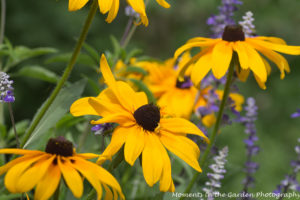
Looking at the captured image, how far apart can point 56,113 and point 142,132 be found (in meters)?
0.19

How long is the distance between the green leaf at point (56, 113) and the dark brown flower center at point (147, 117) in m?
0.14

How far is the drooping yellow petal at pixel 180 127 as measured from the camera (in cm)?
68

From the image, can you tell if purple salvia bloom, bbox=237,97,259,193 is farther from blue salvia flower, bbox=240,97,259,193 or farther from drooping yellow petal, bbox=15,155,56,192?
drooping yellow petal, bbox=15,155,56,192

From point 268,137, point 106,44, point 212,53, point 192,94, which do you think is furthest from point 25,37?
point 212,53

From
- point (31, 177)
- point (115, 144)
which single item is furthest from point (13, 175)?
point (115, 144)

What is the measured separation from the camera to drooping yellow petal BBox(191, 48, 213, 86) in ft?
2.38

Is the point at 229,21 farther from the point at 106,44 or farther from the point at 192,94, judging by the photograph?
the point at 106,44

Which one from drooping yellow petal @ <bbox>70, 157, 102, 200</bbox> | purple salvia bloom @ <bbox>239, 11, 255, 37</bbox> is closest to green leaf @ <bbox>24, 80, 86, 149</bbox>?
drooping yellow petal @ <bbox>70, 157, 102, 200</bbox>

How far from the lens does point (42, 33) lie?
11.6 ft

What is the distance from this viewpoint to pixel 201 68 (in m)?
0.74

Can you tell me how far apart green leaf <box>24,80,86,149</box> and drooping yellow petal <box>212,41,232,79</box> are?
232 mm

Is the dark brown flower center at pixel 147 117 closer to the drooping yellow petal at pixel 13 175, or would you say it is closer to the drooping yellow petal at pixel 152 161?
the drooping yellow petal at pixel 152 161

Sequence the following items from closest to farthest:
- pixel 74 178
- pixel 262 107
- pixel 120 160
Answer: pixel 74 178 → pixel 120 160 → pixel 262 107

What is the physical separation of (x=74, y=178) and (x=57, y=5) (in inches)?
129
